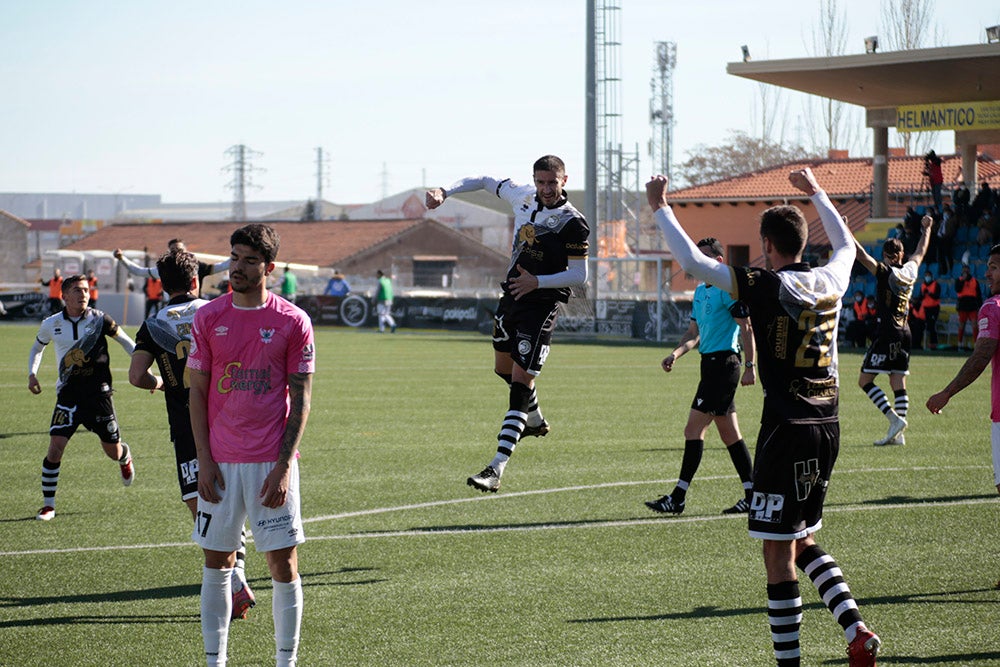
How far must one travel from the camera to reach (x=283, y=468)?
5.48 m

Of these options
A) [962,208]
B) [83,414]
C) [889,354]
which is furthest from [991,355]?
[962,208]

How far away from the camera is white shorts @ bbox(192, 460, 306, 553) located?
5.51 m

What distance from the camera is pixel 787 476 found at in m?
5.75

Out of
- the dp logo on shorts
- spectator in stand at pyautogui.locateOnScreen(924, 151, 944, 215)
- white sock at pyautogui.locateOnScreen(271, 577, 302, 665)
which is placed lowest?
white sock at pyautogui.locateOnScreen(271, 577, 302, 665)

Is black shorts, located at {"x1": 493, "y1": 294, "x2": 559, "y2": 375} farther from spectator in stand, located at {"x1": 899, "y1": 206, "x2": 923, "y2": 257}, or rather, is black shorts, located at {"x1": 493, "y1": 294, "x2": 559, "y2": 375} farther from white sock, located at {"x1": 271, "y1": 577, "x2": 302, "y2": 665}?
spectator in stand, located at {"x1": 899, "y1": 206, "x2": 923, "y2": 257}

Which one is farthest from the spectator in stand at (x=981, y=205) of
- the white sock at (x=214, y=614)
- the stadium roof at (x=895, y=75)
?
the white sock at (x=214, y=614)

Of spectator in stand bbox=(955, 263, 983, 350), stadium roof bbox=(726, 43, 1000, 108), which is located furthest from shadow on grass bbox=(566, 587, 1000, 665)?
stadium roof bbox=(726, 43, 1000, 108)

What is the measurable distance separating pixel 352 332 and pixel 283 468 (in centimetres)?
3858

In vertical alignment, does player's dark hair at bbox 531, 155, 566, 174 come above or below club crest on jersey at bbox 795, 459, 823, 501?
above

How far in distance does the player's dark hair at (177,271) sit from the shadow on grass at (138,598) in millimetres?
1924

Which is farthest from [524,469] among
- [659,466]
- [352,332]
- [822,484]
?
[352,332]

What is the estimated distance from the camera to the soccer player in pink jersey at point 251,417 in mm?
5504

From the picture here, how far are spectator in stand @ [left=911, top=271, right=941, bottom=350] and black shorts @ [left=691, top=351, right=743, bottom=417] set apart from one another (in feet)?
76.7

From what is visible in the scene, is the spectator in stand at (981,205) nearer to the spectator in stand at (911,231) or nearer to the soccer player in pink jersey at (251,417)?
the spectator in stand at (911,231)
